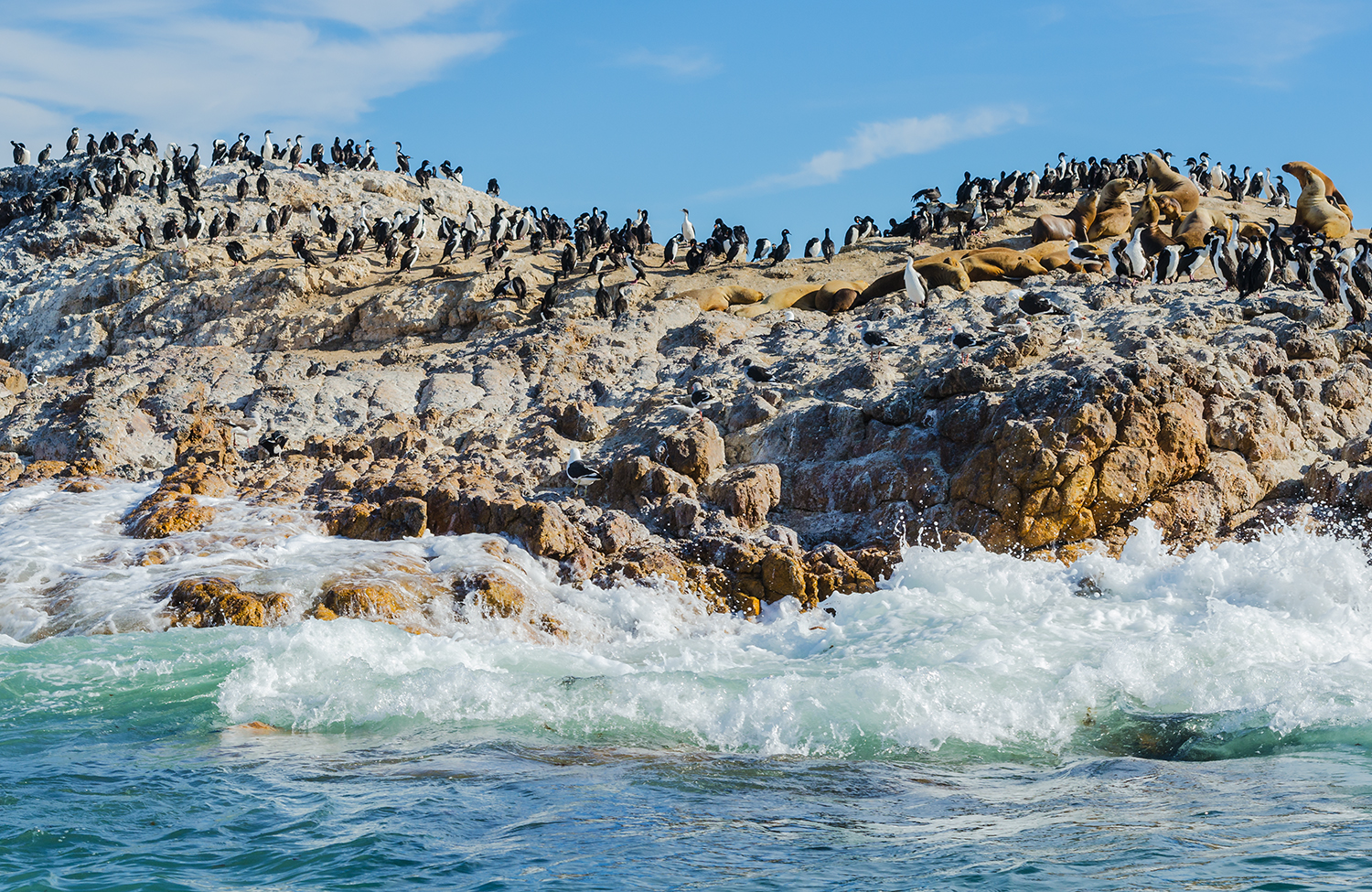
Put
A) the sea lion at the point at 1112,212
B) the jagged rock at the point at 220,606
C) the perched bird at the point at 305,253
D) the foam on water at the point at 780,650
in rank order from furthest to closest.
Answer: the sea lion at the point at 1112,212 → the perched bird at the point at 305,253 → the jagged rock at the point at 220,606 → the foam on water at the point at 780,650

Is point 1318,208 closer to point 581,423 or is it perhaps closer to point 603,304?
point 603,304

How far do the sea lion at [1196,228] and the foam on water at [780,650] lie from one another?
1384 centimetres

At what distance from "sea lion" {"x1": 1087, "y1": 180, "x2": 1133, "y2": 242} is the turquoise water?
625 inches

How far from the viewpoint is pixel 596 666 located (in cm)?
1023

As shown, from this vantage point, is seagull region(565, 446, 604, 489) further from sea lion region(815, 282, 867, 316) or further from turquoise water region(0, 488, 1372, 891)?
sea lion region(815, 282, 867, 316)

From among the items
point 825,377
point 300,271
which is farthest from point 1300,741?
point 300,271

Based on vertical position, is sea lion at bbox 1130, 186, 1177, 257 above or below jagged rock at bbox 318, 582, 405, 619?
above

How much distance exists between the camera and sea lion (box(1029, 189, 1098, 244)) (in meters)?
25.8

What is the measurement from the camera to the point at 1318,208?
27359 millimetres

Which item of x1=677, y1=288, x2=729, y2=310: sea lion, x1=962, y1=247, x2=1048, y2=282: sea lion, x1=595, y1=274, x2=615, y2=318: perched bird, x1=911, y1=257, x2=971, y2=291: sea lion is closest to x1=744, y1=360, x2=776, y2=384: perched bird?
x1=911, y1=257, x2=971, y2=291: sea lion

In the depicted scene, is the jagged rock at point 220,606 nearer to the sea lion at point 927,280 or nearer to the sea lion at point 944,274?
the sea lion at point 927,280

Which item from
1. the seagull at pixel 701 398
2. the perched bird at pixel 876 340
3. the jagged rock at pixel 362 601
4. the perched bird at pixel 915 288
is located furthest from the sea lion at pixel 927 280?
the jagged rock at pixel 362 601

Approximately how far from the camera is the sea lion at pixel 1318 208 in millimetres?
26784

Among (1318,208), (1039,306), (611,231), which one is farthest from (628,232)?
(1318,208)
